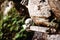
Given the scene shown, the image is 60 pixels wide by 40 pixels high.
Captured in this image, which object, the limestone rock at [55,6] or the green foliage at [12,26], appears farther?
the green foliage at [12,26]

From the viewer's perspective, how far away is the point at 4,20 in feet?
13.9

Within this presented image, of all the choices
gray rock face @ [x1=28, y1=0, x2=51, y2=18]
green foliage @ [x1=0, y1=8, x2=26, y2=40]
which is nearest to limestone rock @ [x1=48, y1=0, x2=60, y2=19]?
gray rock face @ [x1=28, y1=0, x2=51, y2=18]

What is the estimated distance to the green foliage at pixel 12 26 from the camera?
389 cm

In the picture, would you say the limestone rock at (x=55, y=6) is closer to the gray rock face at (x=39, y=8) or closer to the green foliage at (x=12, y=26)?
the gray rock face at (x=39, y=8)

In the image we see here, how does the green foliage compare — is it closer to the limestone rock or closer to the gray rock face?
the gray rock face

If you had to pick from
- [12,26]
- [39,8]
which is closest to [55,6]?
[39,8]

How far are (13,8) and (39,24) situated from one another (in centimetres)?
120

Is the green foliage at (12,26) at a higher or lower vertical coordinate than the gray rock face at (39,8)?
lower

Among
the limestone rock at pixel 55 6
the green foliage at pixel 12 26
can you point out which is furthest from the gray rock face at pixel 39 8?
the green foliage at pixel 12 26

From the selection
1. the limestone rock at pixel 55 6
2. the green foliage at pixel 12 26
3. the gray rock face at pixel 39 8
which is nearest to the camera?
the limestone rock at pixel 55 6

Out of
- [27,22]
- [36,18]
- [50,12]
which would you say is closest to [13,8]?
[27,22]

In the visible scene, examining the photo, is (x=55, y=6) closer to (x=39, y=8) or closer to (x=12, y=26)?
(x=39, y=8)

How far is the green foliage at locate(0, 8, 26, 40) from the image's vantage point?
3891 millimetres

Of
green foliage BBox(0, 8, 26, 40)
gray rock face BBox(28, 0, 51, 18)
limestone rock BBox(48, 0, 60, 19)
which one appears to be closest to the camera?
limestone rock BBox(48, 0, 60, 19)
